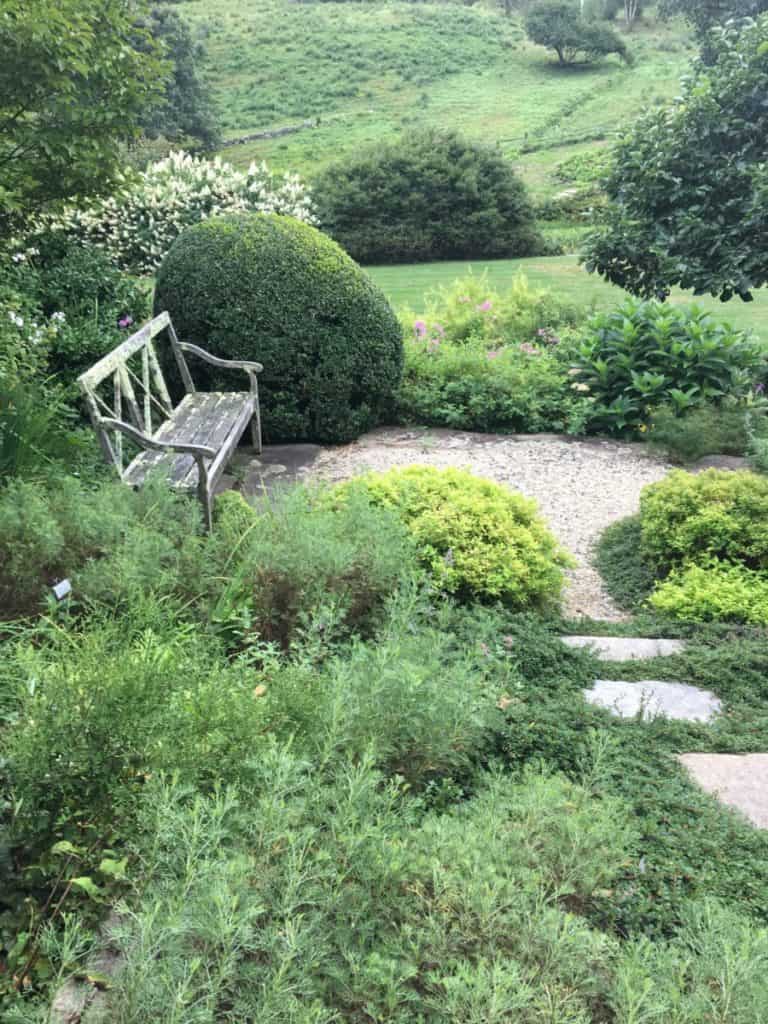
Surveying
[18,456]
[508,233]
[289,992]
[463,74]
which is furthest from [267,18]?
[289,992]

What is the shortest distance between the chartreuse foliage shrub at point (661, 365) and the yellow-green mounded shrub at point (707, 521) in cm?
224

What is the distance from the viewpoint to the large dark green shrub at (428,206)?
20.3 m

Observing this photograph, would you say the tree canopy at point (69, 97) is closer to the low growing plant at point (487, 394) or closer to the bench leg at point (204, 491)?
the bench leg at point (204, 491)

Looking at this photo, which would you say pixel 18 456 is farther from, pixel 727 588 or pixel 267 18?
pixel 267 18

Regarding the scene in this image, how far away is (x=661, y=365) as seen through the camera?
25.2ft

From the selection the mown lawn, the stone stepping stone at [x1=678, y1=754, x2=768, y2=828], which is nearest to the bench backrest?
the stone stepping stone at [x1=678, y1=754, x2=768, y2=828]

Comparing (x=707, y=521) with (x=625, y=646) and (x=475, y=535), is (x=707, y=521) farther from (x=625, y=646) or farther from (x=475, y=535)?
(x=475, y=535)

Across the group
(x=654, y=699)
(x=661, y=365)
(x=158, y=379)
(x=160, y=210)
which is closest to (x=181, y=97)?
(x=160, y=210)

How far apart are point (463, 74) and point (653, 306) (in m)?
38.8

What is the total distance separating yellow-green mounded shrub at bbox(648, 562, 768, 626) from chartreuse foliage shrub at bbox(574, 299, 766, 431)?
109 inches

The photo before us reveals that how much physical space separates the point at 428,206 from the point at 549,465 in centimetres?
1522

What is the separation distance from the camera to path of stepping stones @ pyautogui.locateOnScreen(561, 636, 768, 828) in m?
2.93

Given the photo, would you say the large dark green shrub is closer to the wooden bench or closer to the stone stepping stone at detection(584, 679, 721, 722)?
the wooden bench

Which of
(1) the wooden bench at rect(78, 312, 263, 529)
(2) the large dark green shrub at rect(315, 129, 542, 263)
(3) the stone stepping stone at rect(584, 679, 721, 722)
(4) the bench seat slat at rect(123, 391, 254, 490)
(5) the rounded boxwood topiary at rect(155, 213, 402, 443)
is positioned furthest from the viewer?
(2) the large dark green shrub at rect(315, 129, 542, 263)
